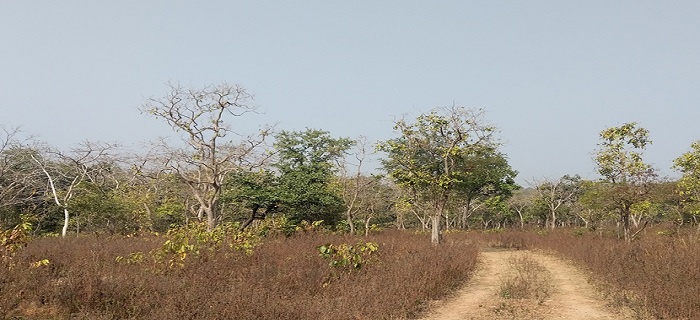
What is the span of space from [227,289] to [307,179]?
1674cm

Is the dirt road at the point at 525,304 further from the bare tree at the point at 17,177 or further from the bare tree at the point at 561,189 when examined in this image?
the bare tree at the point at 561,189

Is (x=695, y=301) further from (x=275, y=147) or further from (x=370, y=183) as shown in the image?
(x=370, y=183)

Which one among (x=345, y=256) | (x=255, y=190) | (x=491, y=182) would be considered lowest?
(x=345, y=256)

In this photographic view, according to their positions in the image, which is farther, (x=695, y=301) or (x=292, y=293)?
(x=292, y=293)

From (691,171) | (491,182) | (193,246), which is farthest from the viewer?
(491,182)

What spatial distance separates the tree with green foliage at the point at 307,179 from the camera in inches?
925

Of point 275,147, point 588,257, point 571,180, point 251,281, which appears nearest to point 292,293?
point 251,281

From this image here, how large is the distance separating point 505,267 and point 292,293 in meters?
9.19

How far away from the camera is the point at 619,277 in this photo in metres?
10.1

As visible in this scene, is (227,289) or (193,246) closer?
(227,289)

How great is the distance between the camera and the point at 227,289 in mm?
7297

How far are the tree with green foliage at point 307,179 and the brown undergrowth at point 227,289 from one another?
12315mm

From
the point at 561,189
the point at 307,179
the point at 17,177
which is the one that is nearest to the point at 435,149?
the point at 307,179

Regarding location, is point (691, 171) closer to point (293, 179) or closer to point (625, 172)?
point (625, 172)
